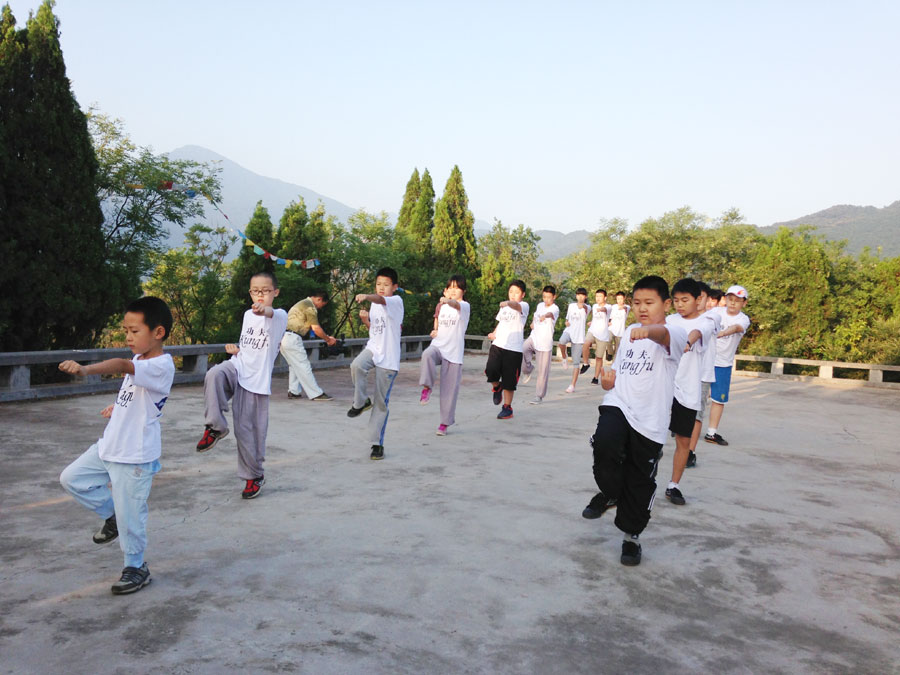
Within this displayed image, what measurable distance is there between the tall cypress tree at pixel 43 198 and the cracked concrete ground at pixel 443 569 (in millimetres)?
3570

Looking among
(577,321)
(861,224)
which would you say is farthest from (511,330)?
(861,224)

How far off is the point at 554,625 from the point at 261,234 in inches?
644

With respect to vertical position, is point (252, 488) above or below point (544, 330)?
below

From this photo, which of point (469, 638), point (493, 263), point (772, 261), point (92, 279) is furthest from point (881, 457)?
point (493, 263)

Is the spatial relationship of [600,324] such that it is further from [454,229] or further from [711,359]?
[454,229]

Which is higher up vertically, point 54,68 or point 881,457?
point 54,68

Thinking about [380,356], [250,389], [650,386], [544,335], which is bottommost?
[250,389]

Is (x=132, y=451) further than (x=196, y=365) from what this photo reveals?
No

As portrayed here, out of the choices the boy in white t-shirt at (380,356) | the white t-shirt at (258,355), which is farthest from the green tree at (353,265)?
the white t-shirt at (258,355)

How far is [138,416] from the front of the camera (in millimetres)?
3473

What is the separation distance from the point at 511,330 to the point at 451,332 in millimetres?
1606

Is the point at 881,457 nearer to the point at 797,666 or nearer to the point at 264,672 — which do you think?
the point at 797,666

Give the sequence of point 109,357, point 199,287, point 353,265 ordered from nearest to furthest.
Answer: point 109,357, point 353,265, point 199,287

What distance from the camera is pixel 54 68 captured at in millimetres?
9938
